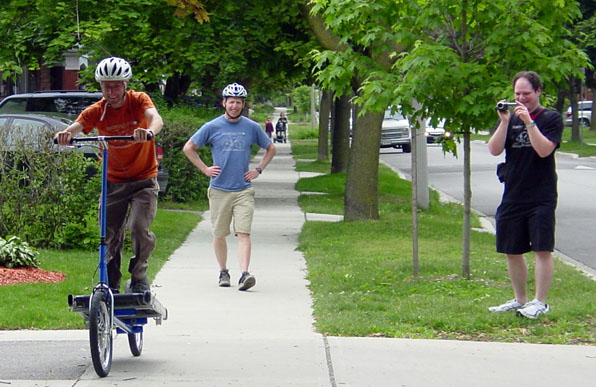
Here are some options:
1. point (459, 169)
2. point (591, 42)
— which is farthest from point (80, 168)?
point (591, 42)

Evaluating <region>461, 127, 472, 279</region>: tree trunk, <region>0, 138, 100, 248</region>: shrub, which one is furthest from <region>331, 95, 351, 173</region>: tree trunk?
<region>461, 127, 472, 279</region>: tree trunk

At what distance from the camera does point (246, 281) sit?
387 inches

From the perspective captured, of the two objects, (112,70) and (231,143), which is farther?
(231,143)

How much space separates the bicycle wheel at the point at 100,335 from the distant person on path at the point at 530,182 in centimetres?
330

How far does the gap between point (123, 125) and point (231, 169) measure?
328 cm

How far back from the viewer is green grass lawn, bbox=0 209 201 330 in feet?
26.3

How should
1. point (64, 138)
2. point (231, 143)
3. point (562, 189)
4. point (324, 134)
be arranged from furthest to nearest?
point (324, 134)
point (562, 189)
point (231, 143)
point (64, 138)

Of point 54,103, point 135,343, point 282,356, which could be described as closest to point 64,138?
point 135,343

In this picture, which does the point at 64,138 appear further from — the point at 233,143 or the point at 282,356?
the point at 233,143

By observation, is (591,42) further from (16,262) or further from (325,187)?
(16,262)

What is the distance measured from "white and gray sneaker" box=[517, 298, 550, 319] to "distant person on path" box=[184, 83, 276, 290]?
288 cm

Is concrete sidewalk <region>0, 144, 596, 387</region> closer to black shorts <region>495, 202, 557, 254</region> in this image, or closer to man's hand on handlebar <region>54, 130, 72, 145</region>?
black shorts <region>495, 202, 557, 254</region>

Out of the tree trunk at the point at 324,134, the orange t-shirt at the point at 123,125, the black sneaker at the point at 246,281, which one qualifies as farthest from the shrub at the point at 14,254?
the tree trunk at the point at 324,134

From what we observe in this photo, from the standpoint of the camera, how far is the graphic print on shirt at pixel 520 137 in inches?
316
